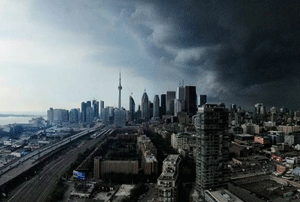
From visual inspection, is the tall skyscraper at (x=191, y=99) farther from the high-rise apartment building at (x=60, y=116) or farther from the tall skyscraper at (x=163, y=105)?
the high-rise apartment building at (x=60, y=116)

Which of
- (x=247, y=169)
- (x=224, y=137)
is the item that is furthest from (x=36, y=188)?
(x=247, y=169)

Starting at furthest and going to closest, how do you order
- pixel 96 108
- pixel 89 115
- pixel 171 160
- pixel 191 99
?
pixel 96 108, pixel 89 115, pixel 191 99, pixel 171 160

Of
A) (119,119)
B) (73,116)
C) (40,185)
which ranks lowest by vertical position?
(40,185)

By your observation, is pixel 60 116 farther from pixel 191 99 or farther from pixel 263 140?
pixel 263 140

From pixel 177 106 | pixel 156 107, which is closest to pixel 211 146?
pixel 177 106

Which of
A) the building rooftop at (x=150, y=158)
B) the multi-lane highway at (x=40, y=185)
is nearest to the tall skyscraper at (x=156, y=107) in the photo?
the multi-lane highway at (x=40, y=185)

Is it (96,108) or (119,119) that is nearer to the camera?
(119,119)

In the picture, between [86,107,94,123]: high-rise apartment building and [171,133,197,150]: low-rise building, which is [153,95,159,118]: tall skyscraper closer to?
[86,107,94,123]: high-rise apartment building

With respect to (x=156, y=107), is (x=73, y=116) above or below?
below

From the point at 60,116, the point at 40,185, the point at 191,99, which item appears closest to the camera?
the point at 40,185

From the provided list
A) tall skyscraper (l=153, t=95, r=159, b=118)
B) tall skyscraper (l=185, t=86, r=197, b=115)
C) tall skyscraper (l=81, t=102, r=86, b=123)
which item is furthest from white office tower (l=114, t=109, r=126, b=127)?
tall skyscraper (l=81, t=102, r=86, b=123)
